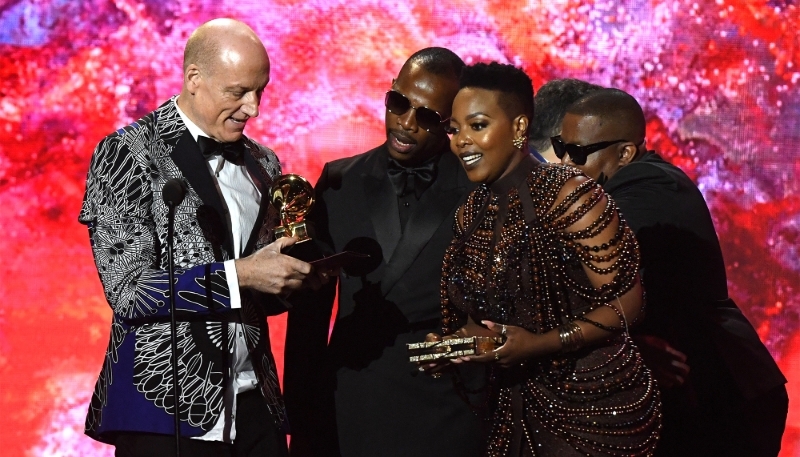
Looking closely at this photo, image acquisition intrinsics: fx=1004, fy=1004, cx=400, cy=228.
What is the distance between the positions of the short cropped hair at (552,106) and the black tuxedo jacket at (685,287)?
0.90m

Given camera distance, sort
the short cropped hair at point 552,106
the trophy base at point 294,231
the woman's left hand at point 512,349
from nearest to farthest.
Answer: the woman's left hand at point 512,349
the trophy base at point 294,231
the short cropped hair at point 552,106

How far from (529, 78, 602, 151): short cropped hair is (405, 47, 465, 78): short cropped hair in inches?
42.4

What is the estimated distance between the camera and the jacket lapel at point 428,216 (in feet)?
10.6

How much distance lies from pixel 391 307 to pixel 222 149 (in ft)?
2.46

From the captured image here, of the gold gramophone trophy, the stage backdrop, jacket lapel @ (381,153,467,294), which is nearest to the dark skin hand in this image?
jacket lapel @ (381,153,467,294)

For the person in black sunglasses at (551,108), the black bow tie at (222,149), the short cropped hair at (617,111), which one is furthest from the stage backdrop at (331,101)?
the black bow tie at (222,149)

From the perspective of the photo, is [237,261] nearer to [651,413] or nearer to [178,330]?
[178,330]

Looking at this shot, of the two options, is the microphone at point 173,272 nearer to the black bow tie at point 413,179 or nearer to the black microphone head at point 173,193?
the black microphone head at point 173,193

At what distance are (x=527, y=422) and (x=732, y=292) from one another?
2.84 m

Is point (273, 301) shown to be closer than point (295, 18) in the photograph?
Yes

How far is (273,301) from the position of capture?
9.91 ft

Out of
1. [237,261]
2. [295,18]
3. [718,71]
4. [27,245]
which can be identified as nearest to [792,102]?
[718,71]

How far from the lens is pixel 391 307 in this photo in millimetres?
3234

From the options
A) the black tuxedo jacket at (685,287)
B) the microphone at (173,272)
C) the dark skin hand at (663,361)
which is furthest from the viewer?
the black tuxedo jacket at (685,287)
